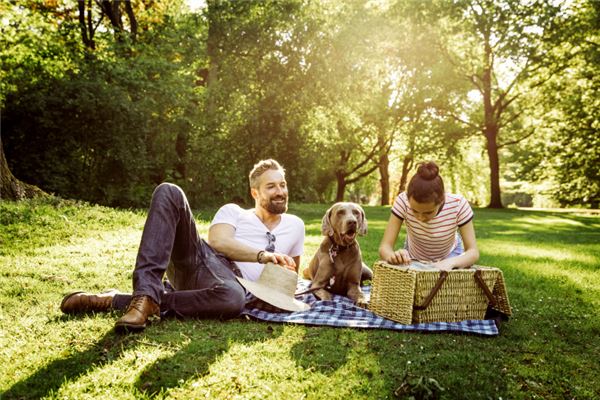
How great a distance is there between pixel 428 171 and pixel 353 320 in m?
1.46

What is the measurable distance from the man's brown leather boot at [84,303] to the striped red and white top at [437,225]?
8.94ft

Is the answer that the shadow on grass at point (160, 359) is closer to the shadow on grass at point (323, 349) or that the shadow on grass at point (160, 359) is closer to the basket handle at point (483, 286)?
the shadow on grass at point (323, 349)

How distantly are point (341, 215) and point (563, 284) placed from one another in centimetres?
330

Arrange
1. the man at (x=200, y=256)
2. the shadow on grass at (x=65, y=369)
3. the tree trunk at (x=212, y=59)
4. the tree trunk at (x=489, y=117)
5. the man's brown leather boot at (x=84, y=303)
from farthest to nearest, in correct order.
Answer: the tree trunk at (x=489, y=117) < the tree trunk at (x=212, y=59) < the man's brown leather boot at (x=84, y=303) < the man at (x=200, y=256) < the shadow on grass at (x=65, y=369)

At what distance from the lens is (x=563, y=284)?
245 inches

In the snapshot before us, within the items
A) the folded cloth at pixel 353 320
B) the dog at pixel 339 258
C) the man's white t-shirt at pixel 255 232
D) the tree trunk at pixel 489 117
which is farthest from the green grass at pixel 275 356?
the tree trunk at pixel 489 117

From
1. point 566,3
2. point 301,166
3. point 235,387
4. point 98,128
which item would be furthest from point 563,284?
point 566,3

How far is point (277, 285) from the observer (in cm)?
430

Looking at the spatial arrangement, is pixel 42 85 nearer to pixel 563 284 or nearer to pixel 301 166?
pixel 301 166

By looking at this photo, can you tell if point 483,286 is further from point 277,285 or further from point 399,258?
point 277,285

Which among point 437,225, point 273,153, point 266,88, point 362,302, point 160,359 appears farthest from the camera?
point 273,153

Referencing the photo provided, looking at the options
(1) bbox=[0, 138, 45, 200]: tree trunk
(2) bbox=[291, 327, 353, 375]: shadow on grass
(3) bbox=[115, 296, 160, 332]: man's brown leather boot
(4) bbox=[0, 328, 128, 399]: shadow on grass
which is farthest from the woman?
(1) bbox=[0, 138, 45, 200]: tree trunk

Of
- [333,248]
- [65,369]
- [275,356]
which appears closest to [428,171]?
[333,248]

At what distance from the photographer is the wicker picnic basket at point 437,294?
4.11 metres
